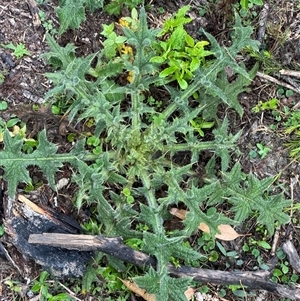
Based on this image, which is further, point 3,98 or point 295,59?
point 295,59

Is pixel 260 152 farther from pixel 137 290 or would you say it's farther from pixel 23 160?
pixel 23 160

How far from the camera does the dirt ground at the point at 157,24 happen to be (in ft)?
11.6

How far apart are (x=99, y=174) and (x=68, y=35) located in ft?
3.32

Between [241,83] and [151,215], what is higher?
[241,83]

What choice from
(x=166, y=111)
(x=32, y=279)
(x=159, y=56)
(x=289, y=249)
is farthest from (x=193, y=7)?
(x=32, y=279)

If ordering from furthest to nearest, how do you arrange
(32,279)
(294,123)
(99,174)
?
(294,123)
(32,279)
(99,174)

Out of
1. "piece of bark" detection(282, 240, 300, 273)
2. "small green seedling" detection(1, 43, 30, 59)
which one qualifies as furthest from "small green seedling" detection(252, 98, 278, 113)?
"small green seedling" detection(1, 43, 30, 59)

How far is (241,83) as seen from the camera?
359 cm

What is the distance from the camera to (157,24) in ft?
12.3

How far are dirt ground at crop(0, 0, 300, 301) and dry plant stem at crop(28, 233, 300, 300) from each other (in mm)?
306

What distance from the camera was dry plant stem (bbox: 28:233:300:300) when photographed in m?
3.14

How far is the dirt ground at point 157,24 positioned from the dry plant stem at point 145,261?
0.31 metres

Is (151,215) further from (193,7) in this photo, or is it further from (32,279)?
(193,7)

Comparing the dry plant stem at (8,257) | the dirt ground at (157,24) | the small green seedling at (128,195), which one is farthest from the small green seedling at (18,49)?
the dry plant stem at (8,257)
